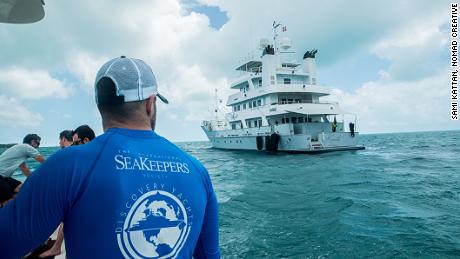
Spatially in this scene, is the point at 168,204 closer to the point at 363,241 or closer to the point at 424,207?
the point at 363,241

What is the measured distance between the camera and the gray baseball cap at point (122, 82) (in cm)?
121

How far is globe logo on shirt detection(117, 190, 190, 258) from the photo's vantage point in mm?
1073

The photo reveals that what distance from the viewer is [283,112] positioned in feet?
79.3

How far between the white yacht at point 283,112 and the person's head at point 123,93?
2151cm

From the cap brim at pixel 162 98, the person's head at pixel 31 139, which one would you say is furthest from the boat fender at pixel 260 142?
the cap brim at pixel 162 98

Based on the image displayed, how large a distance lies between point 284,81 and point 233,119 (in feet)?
24.6

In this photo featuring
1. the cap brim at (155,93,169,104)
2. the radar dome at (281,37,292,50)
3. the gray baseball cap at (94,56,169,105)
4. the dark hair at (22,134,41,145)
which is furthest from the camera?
the radar dome at (281,37,292,50)

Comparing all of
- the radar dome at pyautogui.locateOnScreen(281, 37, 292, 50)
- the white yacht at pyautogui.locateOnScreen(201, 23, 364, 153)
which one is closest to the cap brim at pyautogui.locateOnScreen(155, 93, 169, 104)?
the white yacht at pyautogui.locateOnScreen(201, 23, 364, 153)

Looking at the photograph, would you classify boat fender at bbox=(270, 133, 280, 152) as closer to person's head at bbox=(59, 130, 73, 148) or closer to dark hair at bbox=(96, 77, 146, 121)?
person's head at bbox=(59, 130, 73, 148)

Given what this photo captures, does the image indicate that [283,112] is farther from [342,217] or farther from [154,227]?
[154,227]

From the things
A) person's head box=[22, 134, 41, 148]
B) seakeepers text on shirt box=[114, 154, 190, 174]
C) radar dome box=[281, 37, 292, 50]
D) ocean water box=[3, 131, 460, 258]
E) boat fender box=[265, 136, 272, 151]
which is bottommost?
ocean water box=[3, 131, 460, 258]

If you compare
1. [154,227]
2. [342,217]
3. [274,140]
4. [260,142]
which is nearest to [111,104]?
[154,227]

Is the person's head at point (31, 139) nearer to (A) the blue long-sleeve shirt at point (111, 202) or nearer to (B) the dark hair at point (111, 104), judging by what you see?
(B) the dark hair at point (111, 104)

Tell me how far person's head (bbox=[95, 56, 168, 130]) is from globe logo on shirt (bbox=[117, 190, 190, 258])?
1.09ft
